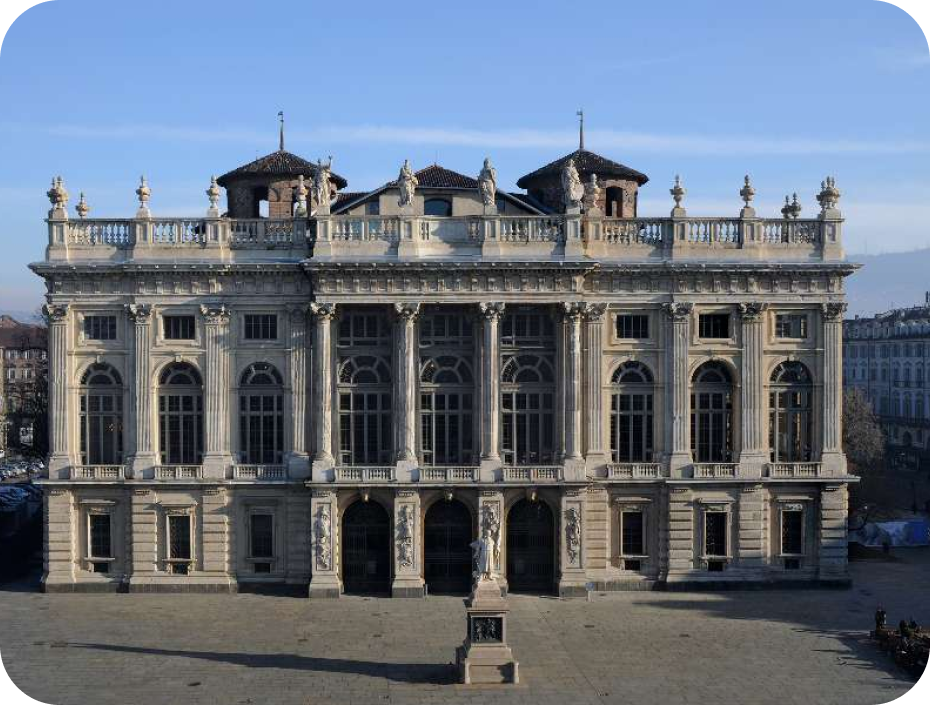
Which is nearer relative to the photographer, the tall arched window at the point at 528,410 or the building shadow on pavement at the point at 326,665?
the building shadow on pavement at the point at 326,665

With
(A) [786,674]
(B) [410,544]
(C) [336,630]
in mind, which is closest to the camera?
(A) [786,674]

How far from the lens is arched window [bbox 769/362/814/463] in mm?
55375

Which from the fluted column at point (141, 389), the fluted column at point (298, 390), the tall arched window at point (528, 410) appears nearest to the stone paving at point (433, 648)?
the fluted column at point (298, 390)

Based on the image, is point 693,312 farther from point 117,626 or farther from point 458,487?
point 117,626

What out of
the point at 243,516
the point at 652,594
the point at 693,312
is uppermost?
the point at 693,312

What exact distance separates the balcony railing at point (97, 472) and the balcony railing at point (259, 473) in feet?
17.1

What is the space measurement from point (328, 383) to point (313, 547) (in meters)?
7.38

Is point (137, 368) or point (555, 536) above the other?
point (137, 368)

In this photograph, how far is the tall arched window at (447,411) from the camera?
54719 mm

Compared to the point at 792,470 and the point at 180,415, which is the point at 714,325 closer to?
the point at 792,470

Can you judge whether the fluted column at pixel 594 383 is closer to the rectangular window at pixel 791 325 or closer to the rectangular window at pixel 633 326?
the rectangular window at pixel 633 326

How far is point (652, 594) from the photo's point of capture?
53.9 metres

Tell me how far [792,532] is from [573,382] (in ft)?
41.4

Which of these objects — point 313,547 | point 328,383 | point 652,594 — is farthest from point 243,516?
point 652,594
